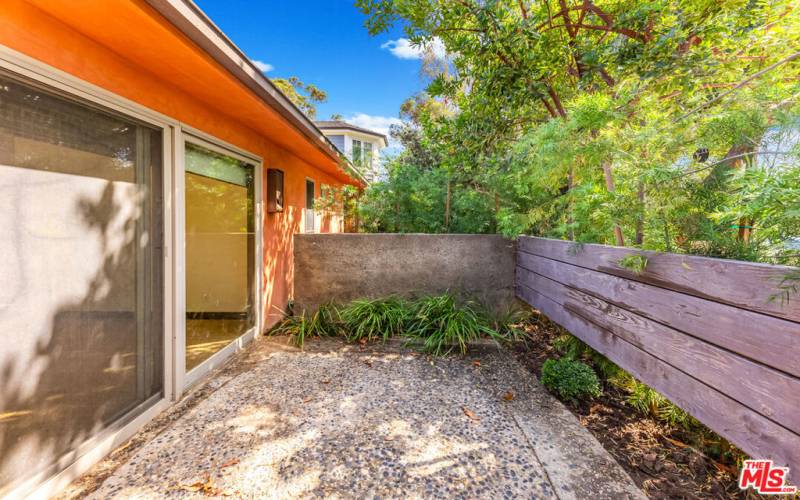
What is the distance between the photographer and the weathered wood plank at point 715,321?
1.22 meters

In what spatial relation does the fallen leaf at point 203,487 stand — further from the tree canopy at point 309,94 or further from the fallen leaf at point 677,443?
the tree canopy at point 309,94

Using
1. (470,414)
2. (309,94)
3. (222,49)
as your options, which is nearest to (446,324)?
(470,414)

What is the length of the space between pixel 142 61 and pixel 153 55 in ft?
0.61

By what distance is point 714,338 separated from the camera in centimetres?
152

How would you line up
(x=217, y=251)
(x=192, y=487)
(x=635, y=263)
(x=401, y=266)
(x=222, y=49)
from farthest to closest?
1. (x=401, y=266)
2. (x=217, y=251)
3. (x=222, y=49)
4. (x=635, y=263)
5. (x=192, y=487)

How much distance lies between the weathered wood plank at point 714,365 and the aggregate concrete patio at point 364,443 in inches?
31.9

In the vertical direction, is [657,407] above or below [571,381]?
below

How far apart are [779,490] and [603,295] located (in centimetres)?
134

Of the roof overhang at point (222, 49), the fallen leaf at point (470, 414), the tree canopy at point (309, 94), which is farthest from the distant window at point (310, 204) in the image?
the tree canopy at point (309, 94)

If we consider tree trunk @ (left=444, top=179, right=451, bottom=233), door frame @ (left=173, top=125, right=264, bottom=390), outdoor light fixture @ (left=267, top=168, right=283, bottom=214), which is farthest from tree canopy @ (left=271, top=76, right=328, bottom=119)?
door frame @ (left=173, top=125, right=264, bottom=390)

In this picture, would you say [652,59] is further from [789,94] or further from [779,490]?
[779,490]

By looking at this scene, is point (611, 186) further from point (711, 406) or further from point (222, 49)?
point (222, 49)

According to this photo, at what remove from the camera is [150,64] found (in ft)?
7.36

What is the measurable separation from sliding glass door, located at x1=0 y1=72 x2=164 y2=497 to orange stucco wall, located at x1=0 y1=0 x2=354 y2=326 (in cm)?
22
